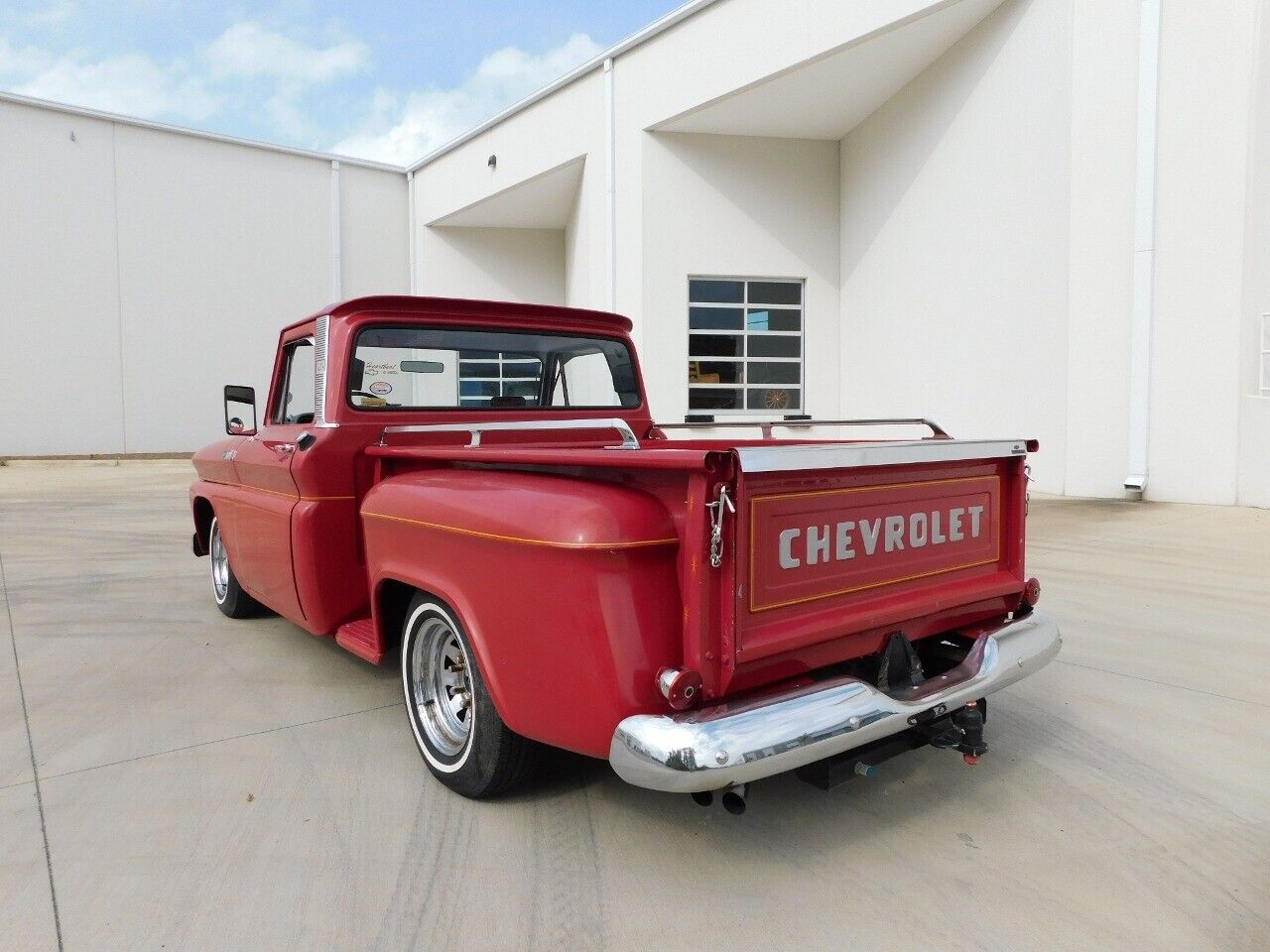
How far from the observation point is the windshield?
3.68 metres

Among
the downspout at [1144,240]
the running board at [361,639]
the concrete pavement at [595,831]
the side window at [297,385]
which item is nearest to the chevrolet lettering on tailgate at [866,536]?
the concrete pavement at [595,831]

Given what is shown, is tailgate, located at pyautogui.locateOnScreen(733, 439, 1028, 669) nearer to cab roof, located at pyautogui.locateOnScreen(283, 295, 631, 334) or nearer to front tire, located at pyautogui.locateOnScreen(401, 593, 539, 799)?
front tire, located at pyautogui.locateOnScreen(401, 593, 539, 799)

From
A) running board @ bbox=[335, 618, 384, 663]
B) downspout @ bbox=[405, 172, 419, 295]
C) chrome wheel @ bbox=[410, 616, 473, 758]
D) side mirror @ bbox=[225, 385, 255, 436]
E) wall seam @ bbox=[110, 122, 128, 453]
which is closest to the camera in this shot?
chrome wheel @ bbox=[410, 616, 473, 758]

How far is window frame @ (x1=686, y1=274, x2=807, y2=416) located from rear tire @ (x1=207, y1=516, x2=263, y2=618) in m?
Answer: 9.22

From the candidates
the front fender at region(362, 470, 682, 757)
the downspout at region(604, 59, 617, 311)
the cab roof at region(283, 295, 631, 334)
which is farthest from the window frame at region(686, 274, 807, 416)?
the front fender at region(362, 470, 682, 757)

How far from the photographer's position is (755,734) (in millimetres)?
1972

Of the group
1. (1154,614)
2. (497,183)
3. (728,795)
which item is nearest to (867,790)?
(728,795)

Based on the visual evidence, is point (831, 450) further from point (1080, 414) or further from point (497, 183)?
point (497, 183)

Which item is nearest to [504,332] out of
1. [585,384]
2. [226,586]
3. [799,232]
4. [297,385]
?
[585,384]

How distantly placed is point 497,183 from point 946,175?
29.0 ft

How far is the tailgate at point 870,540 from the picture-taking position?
2.16 m

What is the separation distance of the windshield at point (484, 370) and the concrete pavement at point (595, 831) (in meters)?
1.33

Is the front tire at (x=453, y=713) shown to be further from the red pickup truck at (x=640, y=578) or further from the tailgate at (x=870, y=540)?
the tailgate at (x=870, y=540)

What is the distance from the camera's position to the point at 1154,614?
15.6ft
